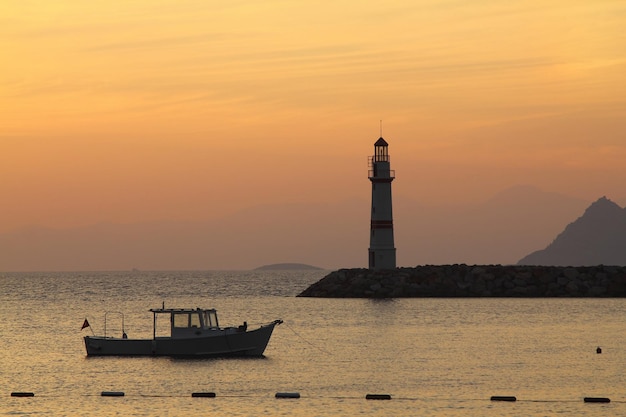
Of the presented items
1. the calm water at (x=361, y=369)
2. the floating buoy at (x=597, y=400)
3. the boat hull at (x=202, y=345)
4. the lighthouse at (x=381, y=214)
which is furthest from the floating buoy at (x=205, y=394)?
the lighthouse at (x=381, y=214)

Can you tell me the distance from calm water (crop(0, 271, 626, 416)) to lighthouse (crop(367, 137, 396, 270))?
9294mm

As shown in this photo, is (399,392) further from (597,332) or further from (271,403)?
(597,332)

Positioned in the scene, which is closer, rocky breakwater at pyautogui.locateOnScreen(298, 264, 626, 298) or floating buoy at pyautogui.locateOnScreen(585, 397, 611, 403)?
floating buoy at pyautogui.locateOnScreen(585, 397, 611, 403)

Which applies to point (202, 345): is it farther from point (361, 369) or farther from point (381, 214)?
point (381, 214)

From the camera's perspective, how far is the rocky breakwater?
10625cm

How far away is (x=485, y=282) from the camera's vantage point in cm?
10850

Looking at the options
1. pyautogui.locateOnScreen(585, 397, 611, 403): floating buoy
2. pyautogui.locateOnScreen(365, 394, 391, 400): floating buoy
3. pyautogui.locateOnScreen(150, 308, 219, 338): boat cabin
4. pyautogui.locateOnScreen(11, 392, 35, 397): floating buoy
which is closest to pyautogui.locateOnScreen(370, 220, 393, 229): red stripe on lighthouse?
pyautogui.locateOnScreen(150, 308, 219, 338): boat cabin

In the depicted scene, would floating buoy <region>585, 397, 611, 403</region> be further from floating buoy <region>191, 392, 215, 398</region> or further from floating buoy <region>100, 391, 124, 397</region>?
floating buoy <region>100, 391, 124, 397</region>

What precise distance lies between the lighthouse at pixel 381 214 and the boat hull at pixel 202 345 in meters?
43.4

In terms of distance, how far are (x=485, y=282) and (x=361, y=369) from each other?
189ft

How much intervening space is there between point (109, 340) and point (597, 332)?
32289 mm

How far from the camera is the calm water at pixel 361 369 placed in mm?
41062

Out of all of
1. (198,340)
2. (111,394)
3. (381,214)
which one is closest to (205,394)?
(111,394)

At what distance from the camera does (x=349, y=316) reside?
88.5m
